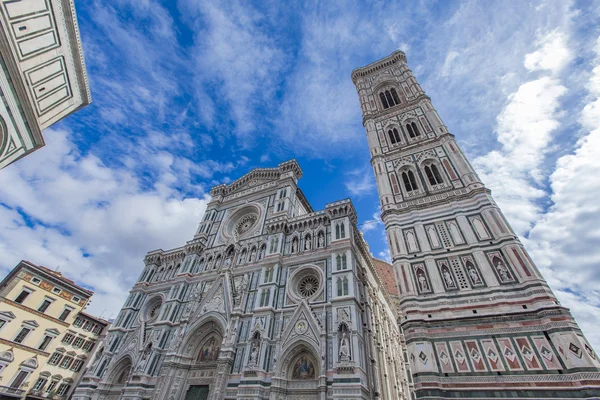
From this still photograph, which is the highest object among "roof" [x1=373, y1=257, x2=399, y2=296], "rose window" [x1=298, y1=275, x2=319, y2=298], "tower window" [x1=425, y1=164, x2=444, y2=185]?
"roof" [x1=373, y1=257, x2=399, y2=296]

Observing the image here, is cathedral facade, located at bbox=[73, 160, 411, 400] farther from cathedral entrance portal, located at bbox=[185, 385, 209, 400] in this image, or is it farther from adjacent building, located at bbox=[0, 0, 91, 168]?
adjacent building, located at bbox=[0, 0, 91, 168]

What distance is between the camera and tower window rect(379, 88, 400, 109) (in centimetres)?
2836

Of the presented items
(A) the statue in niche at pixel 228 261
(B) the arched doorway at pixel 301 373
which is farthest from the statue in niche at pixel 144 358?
A: (B) the arched doorway at pixel 301 373

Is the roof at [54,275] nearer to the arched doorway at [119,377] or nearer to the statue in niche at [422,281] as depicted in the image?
the arched doorway at [119,377]

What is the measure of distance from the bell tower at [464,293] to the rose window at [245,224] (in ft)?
41.0

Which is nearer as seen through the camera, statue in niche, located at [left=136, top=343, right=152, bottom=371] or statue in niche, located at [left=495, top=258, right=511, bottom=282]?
statue in niche, located at [left=495, top=258, right=511, bottom=282]

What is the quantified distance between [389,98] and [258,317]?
24.5m

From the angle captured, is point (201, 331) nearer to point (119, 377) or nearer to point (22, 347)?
point (119, 377)

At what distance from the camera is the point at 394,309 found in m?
38.0

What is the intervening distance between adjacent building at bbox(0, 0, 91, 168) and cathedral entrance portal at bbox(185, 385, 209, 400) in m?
16.1

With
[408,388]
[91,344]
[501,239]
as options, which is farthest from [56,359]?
[501,239]

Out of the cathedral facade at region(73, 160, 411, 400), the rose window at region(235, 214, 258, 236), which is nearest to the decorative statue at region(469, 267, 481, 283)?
the cathedral facade at region(73, 160, 411, 400)

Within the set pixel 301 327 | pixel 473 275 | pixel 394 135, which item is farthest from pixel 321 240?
pixel 394 135

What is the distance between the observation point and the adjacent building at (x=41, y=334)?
2481cm
